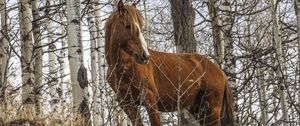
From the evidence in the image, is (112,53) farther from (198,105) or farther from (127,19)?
(198,105)

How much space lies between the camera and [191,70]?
7.83m

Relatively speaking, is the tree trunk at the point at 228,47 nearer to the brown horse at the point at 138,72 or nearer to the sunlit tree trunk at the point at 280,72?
the sunlit tree trunk at the point at 280,72

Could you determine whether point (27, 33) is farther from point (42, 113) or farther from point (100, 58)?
point (100, 58)

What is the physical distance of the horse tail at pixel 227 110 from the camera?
836 centimetres

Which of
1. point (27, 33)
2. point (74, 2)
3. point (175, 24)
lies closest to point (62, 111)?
point (74, 2)

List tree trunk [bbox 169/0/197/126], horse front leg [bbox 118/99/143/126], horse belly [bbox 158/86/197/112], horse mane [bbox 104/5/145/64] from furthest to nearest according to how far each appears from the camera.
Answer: tree trunk [bbox 169/0/197/126] → horse belly [bbox 158/86/197/112] → horse mane [bbox 104/5/145/64] → horse front leg [bbox 118/99/143/126]

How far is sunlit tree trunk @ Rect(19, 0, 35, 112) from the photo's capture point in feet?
28.0

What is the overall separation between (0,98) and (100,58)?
7.11 m

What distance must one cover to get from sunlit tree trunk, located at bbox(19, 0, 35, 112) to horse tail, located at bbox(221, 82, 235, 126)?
2857 millimetres

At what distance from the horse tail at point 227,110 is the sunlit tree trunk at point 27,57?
9.37ft

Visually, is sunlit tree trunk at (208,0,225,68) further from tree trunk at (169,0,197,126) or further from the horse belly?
the horse belly

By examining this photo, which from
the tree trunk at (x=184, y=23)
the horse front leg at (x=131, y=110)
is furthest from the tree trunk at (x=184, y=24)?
the horse front leg at (x=131, y=110)

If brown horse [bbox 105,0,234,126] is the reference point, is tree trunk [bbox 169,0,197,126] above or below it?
above

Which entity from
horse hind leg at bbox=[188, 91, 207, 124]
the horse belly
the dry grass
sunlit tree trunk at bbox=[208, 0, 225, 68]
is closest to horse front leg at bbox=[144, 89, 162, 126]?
the horse belly
